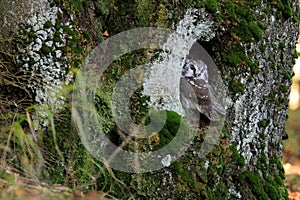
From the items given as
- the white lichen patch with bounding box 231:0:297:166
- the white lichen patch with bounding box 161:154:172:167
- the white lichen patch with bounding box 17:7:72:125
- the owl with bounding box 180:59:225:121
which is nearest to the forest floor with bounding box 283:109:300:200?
the white lichen patch with bounding box 231:0:297:166

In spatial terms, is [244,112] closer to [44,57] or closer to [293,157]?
[44,57]

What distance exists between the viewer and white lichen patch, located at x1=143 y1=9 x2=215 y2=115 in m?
3.13

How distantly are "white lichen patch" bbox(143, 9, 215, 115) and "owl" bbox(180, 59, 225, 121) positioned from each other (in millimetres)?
53

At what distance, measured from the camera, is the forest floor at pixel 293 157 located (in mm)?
6340

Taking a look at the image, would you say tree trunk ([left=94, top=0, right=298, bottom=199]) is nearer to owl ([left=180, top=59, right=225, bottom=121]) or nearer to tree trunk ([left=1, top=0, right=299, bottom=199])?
tree trunk ([left=1, top=0, right=299, bottom=199])

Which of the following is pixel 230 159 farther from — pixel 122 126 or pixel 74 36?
pixel 74 36

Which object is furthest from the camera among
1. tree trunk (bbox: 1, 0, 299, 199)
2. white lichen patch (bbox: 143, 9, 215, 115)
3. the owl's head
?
the owl's head

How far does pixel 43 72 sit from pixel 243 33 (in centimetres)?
137

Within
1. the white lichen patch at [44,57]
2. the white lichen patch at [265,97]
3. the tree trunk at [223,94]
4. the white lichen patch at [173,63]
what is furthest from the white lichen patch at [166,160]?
the white lichen patch at [44,57]

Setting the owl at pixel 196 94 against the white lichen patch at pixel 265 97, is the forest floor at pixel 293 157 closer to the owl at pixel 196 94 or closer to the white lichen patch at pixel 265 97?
the white lichen patch at pixel 265 97

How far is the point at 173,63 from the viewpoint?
3.19 m

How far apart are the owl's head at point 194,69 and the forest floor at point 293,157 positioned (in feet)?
8.69

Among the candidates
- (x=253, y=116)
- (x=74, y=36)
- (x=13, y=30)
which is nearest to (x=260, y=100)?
(x=253, y=116)

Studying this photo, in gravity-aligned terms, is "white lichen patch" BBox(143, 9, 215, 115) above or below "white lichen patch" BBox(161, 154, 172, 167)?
above
